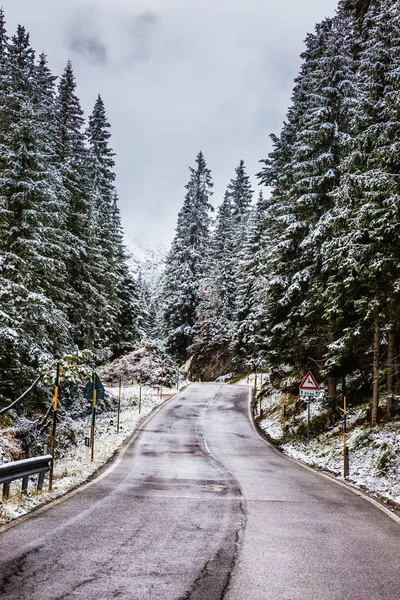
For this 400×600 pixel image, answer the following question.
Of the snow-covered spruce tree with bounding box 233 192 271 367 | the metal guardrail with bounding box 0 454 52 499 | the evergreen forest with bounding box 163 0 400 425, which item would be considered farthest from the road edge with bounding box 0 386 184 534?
the snow-covered spruce tree with bounding box 233 192 271 367

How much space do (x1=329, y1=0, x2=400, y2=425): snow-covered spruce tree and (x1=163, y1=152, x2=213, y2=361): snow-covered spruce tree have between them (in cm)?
3430

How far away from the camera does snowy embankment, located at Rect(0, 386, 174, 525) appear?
778 centimetres

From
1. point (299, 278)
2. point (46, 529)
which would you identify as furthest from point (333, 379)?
point (46, 529)

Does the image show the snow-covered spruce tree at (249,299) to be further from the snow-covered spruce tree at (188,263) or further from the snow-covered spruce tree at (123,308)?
the snow-covered spruce tree at (123,308)

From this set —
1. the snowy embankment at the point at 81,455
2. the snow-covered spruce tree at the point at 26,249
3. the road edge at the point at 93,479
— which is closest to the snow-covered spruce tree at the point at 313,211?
the road edge at the point at 93,479

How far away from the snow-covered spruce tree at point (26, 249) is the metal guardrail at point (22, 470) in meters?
6.34

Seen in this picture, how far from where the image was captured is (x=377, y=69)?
14.9m

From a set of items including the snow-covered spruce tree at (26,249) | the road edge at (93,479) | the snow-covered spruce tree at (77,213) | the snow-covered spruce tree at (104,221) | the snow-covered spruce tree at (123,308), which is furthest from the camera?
the snow-covered spruce tree at (123,308)

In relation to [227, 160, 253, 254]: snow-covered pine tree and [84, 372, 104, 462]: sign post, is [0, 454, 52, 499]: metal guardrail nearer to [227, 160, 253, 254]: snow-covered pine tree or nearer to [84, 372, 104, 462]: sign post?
[84, 372, 104, 462]: sign post

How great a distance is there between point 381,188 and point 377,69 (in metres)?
4.24

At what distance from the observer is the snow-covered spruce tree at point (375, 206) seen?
44.1ft

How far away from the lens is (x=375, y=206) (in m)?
13.9

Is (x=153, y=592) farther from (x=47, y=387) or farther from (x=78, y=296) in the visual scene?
(x=78, y=296)

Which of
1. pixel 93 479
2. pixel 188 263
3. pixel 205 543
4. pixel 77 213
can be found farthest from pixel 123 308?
pixel 205 543
